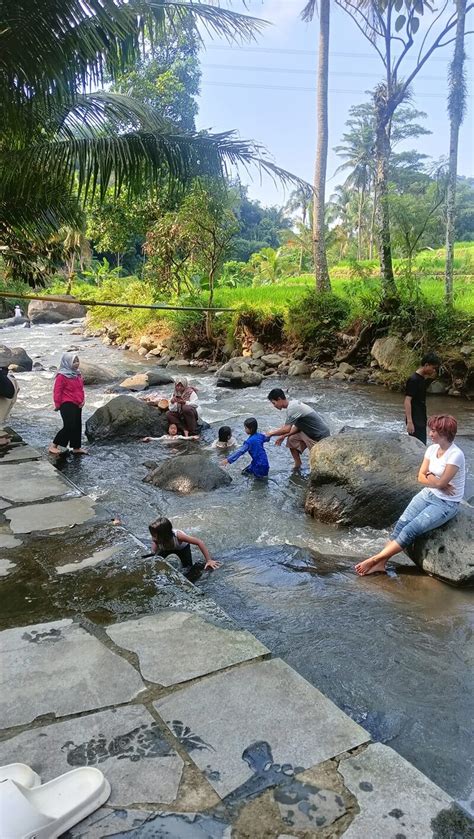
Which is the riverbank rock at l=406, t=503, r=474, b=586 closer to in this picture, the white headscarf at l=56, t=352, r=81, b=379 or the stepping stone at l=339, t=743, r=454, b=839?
the stepping stone at l=339, t=743, r=454, b=839

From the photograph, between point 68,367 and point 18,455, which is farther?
point 68,367

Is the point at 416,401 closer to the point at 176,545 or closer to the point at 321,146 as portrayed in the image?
the point at 176,545

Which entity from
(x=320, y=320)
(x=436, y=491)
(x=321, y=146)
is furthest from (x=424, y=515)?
(x=321, y=146)

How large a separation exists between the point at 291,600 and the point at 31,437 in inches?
267

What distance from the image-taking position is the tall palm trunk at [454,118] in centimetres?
1514

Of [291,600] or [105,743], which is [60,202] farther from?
[105,743]

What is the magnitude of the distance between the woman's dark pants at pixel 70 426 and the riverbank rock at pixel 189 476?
5.45 feet

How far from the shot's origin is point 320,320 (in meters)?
16.8

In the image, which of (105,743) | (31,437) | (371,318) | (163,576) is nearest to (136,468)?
(31,437)

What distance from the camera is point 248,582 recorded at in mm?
4992

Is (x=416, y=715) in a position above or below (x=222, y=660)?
below

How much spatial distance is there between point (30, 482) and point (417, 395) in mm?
4570

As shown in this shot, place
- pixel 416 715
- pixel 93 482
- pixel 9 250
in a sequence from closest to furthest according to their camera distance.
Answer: pixel 416 715 < pixel 93 482 < pixel 9 250

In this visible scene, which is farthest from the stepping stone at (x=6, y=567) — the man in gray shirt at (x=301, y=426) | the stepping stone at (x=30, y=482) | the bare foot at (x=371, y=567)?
the man in gray shirt at (x=301, y=426)
